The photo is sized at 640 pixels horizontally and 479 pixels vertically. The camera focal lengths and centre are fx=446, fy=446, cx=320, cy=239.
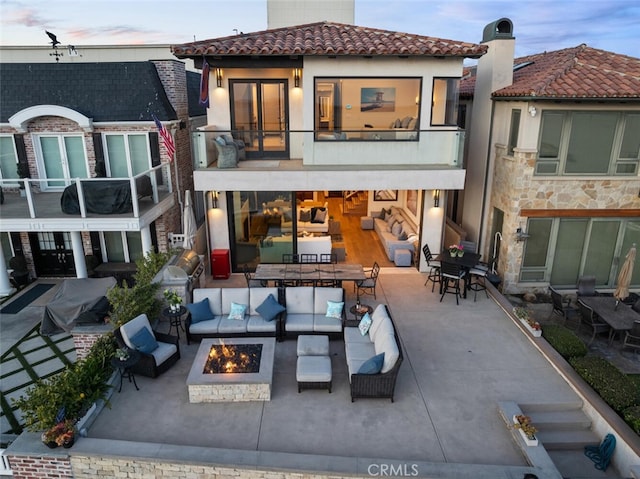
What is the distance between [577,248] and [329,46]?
10.3m

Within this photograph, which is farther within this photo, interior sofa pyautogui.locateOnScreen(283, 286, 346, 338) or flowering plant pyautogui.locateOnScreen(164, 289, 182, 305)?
flowering plant pyautogui.locateOnScreen(164, 289, 182, 305)

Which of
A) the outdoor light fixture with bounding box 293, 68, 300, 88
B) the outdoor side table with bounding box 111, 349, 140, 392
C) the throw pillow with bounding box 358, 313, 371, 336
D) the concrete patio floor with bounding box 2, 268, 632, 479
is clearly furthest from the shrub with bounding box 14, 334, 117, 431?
the outdoor light fixture with bounding box 293, 68, 300, 88

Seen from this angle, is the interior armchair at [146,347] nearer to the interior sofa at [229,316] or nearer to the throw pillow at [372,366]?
the interior sofa at [229,316]

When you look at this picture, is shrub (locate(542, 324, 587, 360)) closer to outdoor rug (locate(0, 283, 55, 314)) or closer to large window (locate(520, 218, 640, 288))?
large window (locate(520, 218, 640, 288))

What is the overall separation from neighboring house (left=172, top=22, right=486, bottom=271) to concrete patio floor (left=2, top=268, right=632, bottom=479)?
5.09m

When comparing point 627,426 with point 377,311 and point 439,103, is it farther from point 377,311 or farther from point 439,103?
point 439,103

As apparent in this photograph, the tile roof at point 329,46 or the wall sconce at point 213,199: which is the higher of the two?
the tile roof at point 329,46

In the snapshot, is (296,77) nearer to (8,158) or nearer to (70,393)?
(8,158)

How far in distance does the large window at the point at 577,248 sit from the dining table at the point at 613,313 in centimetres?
229

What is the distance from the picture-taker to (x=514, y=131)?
46.5ft

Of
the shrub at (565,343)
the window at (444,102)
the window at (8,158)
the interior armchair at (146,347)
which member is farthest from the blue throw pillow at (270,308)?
the window at (8,158)

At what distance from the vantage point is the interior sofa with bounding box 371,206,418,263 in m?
16.0

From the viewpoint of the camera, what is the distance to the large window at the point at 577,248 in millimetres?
14469

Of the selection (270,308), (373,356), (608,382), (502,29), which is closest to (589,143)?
(502,29)
